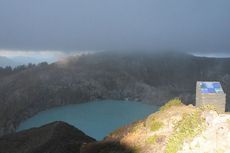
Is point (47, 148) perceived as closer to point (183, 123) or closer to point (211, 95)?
point (211, 95)

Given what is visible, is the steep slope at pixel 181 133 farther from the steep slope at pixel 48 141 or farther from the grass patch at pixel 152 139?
the steep slope at pixel 48 141

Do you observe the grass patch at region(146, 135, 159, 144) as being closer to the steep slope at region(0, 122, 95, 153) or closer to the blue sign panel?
the blue sign panel

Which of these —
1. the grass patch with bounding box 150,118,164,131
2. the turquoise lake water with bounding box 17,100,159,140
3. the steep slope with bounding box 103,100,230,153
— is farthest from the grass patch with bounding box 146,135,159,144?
the turquoise lake water with bounding box 17,100,159,140

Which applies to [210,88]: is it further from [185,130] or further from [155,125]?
[185,130]

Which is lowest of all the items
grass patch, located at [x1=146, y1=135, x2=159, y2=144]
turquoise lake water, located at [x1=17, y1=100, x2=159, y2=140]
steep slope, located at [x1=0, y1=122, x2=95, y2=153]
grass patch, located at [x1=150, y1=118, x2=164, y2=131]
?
turquoise lake water, located at [x1=17, y1=100, x2=159, y2=140]

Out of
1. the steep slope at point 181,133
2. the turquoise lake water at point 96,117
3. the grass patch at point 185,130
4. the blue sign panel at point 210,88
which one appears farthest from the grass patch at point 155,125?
the turquoise lake water at point 96,117

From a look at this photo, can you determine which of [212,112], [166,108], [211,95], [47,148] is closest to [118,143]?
[166,108]

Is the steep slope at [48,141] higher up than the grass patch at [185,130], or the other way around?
the grass patch at [185,130]
